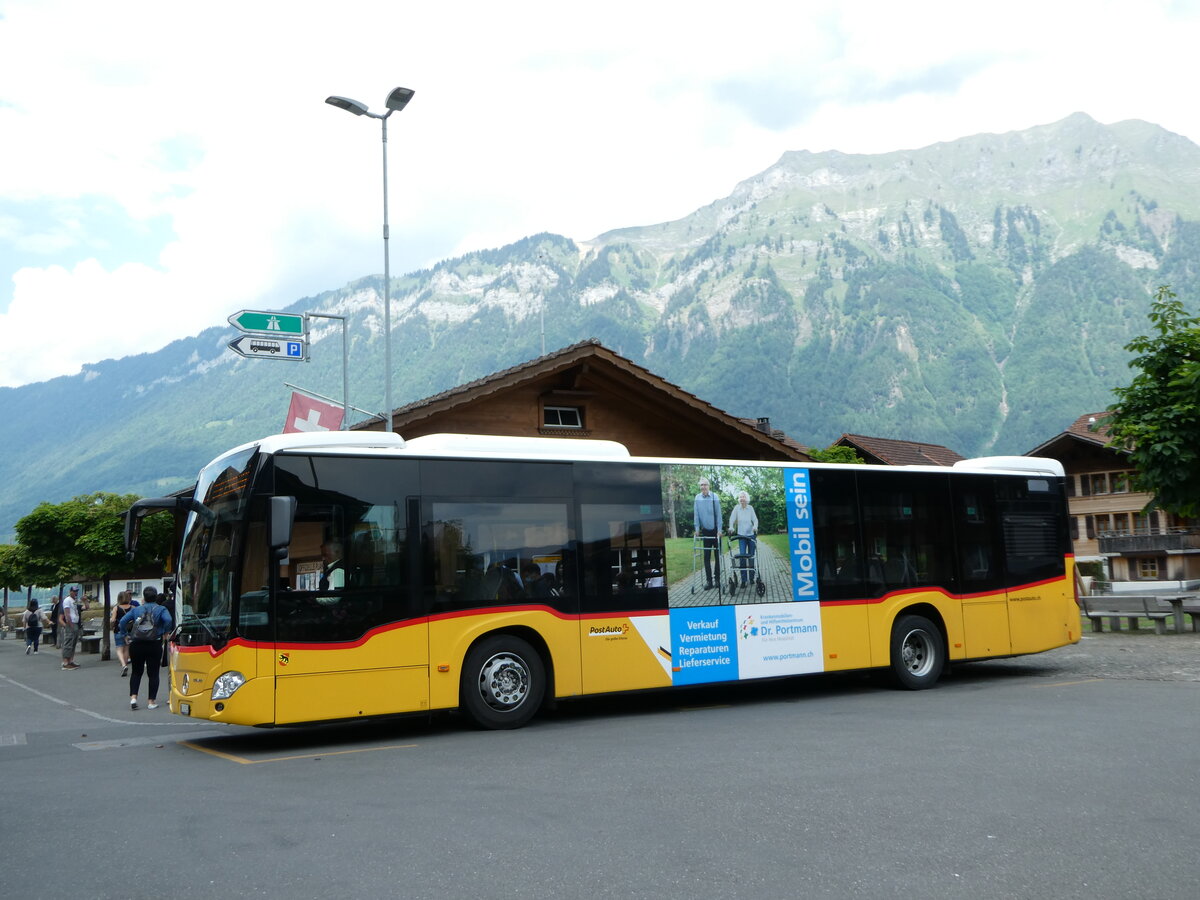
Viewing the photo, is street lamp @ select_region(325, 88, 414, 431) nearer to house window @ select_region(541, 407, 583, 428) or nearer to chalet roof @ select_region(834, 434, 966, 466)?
house window @ select_region(541, 407, 583, 428)

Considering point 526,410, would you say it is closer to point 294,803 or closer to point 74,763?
point 74,763

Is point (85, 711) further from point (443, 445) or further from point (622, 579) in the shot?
point (622, 579)

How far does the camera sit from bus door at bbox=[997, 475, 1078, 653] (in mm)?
15773

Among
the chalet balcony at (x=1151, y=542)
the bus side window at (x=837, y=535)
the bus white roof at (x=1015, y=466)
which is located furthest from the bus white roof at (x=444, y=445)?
the chalet balcony at (x=1151, y=542)

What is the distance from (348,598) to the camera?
10766mm

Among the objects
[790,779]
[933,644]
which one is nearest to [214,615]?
[790,779]

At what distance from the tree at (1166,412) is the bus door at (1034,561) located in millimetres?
7327

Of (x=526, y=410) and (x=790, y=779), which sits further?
(x=526, y=410)

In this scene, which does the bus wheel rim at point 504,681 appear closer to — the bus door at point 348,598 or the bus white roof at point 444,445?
the bus door at point 348,598

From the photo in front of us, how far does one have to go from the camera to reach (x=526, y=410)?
23.2m

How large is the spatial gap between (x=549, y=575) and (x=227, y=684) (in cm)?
340

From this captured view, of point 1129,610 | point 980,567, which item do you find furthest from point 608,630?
point 1129,610

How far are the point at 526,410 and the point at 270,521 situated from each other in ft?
43.2

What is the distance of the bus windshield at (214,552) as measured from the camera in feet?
34.4
